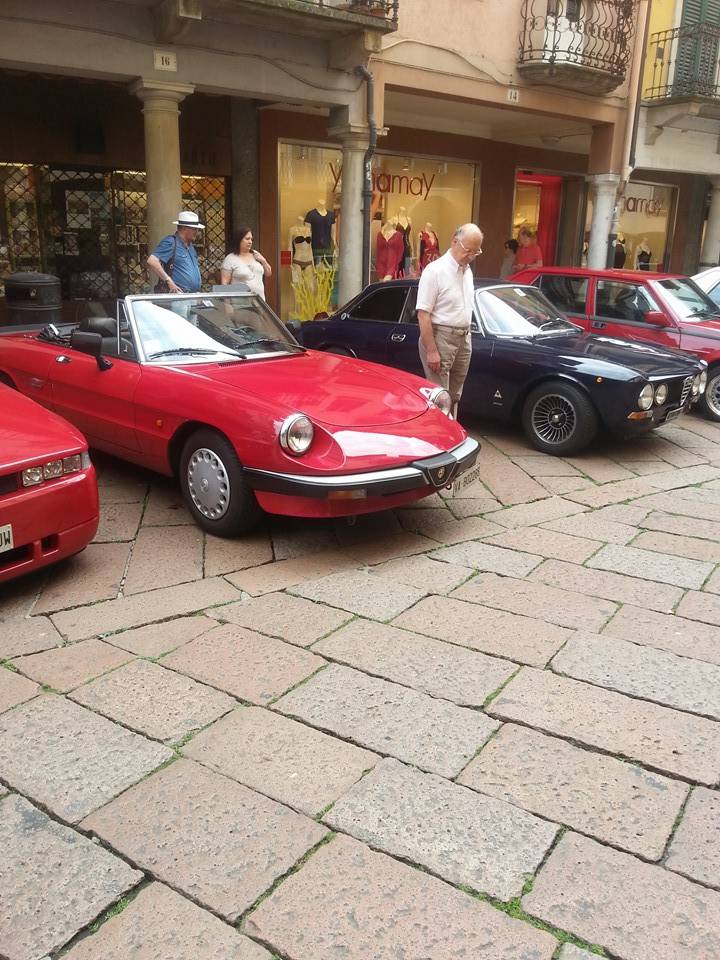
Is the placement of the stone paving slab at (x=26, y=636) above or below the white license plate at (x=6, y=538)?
below

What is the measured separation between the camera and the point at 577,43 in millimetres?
13211

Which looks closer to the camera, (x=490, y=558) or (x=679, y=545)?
(x=490, y=558)

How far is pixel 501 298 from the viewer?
24.7 feet

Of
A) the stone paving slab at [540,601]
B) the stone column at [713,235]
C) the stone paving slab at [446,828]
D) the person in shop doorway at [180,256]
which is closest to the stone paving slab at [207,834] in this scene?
the stone paving slab at [446,828]

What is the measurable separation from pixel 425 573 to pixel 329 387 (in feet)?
4.32

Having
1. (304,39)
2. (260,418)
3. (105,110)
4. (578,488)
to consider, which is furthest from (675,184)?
(260,418)

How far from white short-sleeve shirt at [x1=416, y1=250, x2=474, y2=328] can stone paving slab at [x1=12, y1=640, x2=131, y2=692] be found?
362 centimetres

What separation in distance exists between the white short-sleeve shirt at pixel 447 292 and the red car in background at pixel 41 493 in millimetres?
2935

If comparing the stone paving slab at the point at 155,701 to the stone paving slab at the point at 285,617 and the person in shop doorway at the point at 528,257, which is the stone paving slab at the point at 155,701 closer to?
the stone paving slab at the point at 285,617

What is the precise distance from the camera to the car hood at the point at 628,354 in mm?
6609

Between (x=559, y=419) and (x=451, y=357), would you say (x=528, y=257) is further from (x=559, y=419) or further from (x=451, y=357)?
(x=451, y=357)

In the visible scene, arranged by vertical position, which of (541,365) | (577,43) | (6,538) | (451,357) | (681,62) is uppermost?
(681,62)

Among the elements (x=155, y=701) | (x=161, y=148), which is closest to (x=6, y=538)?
(x=155, y=701)

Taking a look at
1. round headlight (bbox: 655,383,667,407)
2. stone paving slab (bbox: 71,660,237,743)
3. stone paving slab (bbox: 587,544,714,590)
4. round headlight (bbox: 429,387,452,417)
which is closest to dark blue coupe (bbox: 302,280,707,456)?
round headlight (bbox: 655,383,667,407)
